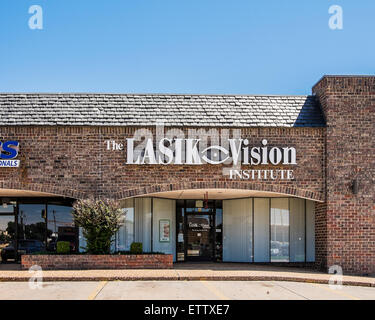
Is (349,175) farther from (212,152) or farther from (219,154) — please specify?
(212,152)

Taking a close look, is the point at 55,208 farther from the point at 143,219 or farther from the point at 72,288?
the point at 72,288

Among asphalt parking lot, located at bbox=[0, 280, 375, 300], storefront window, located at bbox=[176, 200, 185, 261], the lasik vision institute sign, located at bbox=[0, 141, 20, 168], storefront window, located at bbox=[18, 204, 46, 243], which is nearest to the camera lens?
asphalt parking lot, located at bbox=[0, 280, 375, 300]

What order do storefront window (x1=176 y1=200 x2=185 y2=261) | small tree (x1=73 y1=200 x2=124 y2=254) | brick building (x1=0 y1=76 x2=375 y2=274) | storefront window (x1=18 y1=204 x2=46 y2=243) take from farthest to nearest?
storefront window (x1=176 y1=200 x2=185 y2=261) → storefront window (x1=18 y1=204 x2=46 y2=243) → brick building (x1=0 y1=76 x2=375 y2=274) → small tree (x1=73 y1=200 x2=124 y2=254)

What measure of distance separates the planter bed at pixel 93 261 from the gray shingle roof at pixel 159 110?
432cm

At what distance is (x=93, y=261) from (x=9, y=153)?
449 centimetres

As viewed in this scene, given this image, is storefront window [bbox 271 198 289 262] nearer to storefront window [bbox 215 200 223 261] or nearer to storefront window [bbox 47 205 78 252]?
storefront window [bbox 215 200 223 261]

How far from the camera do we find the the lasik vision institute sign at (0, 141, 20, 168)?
16.6 metres

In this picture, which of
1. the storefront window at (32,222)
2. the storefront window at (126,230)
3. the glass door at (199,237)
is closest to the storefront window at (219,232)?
the glass door at (199,237)

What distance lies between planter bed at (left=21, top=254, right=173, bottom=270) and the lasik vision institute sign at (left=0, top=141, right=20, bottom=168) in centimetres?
305

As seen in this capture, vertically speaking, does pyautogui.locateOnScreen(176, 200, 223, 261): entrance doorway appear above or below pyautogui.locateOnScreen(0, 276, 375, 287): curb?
above

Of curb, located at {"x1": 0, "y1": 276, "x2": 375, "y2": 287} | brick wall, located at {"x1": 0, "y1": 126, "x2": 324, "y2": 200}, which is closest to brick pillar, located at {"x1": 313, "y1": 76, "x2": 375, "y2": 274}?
brick wall, located at {"x1": 0, "y1": 126, "x2": 324, "y2": 200}

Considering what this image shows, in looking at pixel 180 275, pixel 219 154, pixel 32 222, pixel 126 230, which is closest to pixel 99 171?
pixel 126 230

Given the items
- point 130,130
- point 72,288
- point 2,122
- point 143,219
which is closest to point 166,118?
point 130,130

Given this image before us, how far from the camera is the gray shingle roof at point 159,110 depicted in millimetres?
17109
